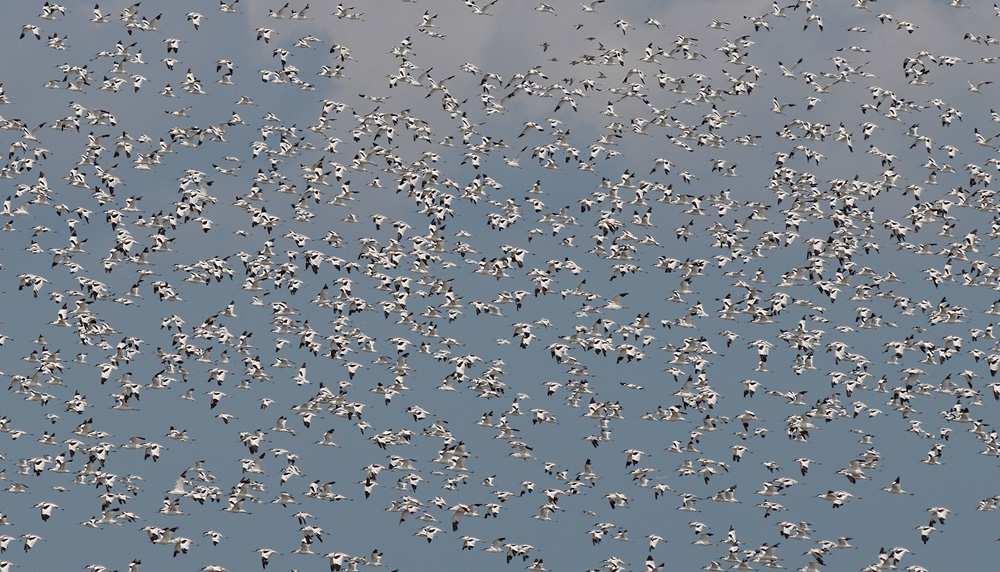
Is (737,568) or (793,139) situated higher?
(793,139)

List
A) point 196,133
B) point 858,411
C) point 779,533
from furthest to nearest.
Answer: point 196,133, point 858,411, point 779,533

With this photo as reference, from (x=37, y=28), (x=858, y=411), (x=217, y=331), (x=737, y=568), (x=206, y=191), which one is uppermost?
(x=37, y=28)

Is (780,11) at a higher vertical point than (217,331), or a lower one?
higher

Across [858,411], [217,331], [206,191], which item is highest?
[206,191]

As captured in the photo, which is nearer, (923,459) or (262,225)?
(923,459)

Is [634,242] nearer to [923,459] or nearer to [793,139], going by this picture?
[793,139]

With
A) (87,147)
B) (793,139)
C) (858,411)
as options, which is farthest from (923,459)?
(87,147)

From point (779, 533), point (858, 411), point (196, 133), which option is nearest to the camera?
point (779, 533)

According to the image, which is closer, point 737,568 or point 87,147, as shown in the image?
point 737,568

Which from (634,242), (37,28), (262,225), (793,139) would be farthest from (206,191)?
(793,139)

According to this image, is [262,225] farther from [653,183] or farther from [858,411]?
[858,411]
